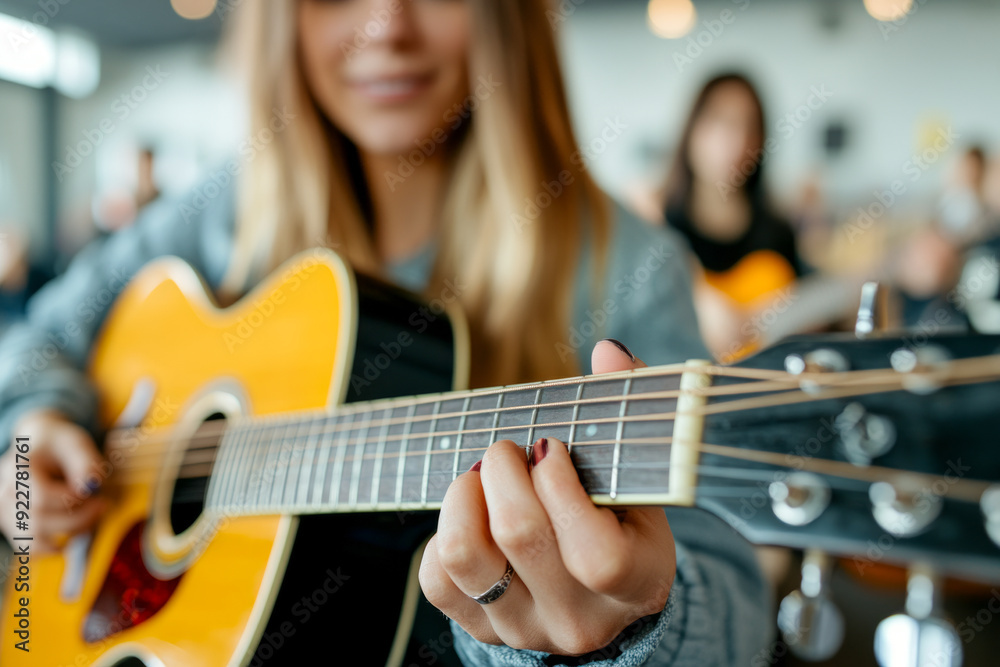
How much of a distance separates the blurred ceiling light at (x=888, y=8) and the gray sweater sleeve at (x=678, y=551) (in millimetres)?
2372

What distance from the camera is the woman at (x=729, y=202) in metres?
2.06

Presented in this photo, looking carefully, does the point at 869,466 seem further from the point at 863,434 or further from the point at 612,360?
the point at 612,360

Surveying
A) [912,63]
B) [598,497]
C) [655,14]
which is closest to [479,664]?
[598,497]

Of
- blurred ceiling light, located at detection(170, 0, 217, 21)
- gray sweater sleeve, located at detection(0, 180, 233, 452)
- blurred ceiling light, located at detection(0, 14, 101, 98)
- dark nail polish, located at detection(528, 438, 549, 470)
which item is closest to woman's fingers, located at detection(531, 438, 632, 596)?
dark nail polish, located at detection(528, 438, 549, 470)

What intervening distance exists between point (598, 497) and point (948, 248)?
7.94 ft

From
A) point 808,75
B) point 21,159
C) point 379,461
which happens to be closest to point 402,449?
point 379,461

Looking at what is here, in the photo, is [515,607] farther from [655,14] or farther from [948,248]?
[655,14]

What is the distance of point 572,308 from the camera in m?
0.82

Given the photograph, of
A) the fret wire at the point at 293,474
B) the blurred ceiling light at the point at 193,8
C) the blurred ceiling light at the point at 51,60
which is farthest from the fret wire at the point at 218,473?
the blurred ceiling light at the point at 51,60

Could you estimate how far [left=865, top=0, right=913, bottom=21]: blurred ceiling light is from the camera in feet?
8.25

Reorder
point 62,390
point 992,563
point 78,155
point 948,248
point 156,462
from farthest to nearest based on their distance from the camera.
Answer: point 78,155 < point 948,248 < point 62,390 < point 156,462 < point 992,563

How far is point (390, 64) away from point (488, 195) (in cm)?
21

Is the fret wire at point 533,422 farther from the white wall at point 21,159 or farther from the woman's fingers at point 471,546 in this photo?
the white wall at point 21,159

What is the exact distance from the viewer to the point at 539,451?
35 centimetres
